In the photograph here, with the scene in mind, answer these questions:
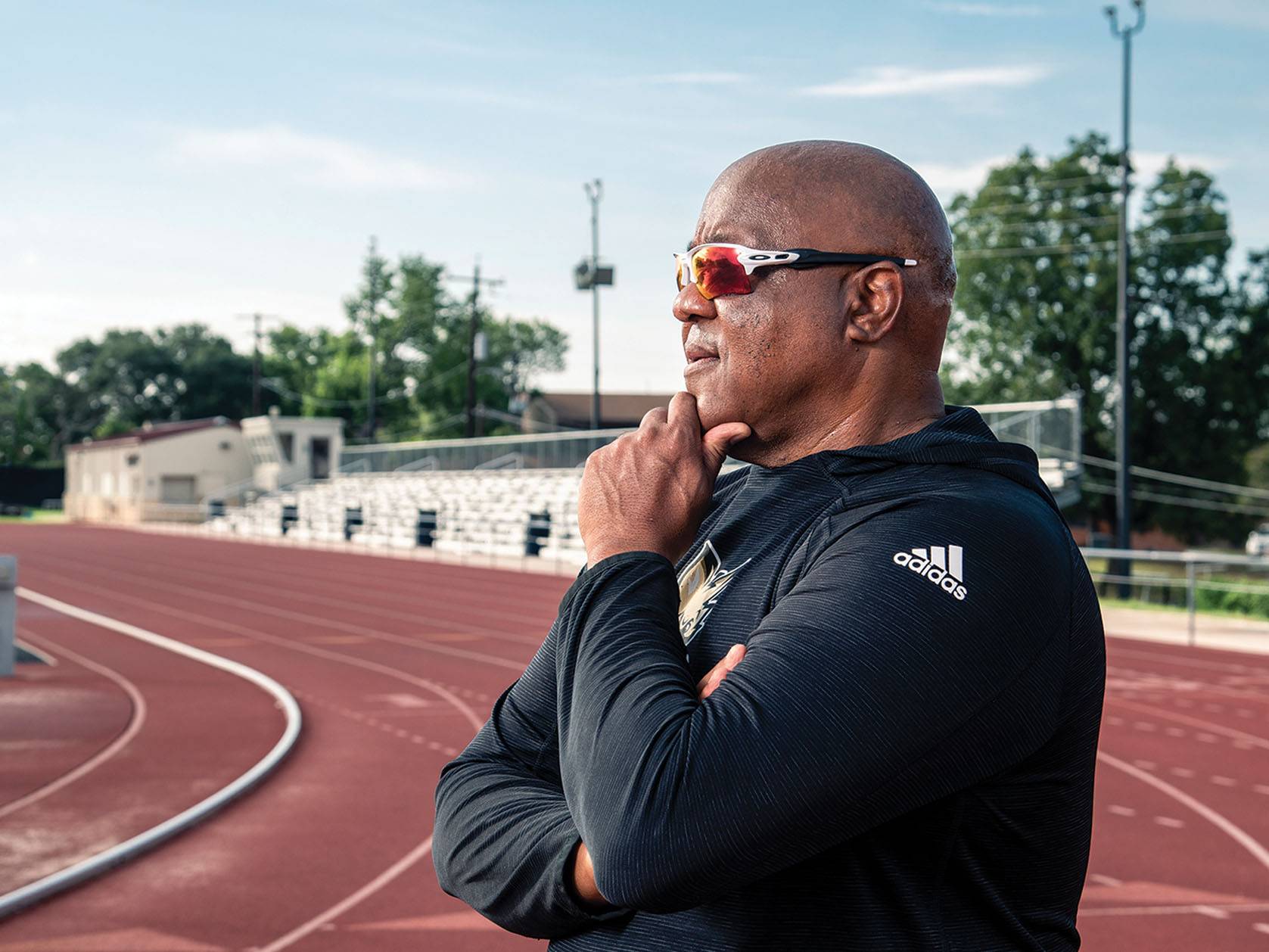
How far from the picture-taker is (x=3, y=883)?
6.48 metres

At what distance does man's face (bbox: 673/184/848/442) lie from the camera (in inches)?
61.1

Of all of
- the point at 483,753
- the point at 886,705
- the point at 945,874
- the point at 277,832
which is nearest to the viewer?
the point at 886,705

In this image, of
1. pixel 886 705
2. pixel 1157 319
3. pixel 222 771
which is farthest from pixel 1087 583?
pixel 1157 319

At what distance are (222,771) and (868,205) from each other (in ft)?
28.3

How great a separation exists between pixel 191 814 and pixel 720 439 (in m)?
7.07

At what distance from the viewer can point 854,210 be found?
5.05 feet

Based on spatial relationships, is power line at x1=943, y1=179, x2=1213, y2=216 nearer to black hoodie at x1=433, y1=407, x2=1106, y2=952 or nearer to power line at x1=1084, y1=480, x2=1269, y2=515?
power line at x1=1084, y1=480, x2=1269, y2=515

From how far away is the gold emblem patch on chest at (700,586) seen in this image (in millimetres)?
1551

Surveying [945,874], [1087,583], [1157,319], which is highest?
[1157,319]

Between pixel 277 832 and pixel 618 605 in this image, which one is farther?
pixel 277 832

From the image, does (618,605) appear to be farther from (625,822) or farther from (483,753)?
(483,753)

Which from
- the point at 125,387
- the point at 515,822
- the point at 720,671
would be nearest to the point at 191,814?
the point at 515,822

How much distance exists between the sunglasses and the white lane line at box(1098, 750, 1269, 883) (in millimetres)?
6594

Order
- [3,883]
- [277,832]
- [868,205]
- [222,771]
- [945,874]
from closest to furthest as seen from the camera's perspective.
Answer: [945,874]
[868,205]
[3,883]
[277,832]
[222,771]
